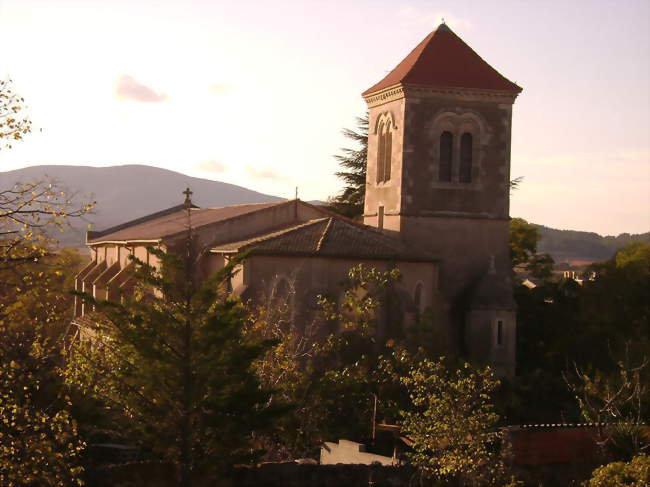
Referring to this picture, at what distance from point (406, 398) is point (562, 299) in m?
12.3

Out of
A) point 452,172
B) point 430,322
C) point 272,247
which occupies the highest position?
point 452,172

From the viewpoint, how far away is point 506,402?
29781mm

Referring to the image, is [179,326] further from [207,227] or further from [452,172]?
[452,172]

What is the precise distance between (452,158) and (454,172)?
520 millimetres

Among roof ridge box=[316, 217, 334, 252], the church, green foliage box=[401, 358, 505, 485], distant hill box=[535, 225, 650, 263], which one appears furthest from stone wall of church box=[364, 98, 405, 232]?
distant hill box=[535, 225, 650, 263]

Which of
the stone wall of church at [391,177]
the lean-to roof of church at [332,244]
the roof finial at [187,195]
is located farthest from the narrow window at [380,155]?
the roof finial at [187,195]

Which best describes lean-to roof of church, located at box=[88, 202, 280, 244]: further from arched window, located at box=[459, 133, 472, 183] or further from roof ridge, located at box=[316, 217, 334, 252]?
arched window, located at box=[459, 133, 472, 183]

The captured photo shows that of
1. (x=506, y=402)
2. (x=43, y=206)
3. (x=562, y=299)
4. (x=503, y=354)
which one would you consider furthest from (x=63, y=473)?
(x=562, y=299)

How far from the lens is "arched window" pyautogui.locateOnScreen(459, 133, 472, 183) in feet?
114

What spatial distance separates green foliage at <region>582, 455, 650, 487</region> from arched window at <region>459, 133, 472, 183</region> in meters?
16.4

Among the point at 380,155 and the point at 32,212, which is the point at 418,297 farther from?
the point at 32,212

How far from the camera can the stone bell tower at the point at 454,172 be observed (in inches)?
1345

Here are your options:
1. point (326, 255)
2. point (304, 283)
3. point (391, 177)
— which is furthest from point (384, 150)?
point (304, 283)

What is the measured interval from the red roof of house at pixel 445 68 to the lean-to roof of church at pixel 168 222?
682cm
